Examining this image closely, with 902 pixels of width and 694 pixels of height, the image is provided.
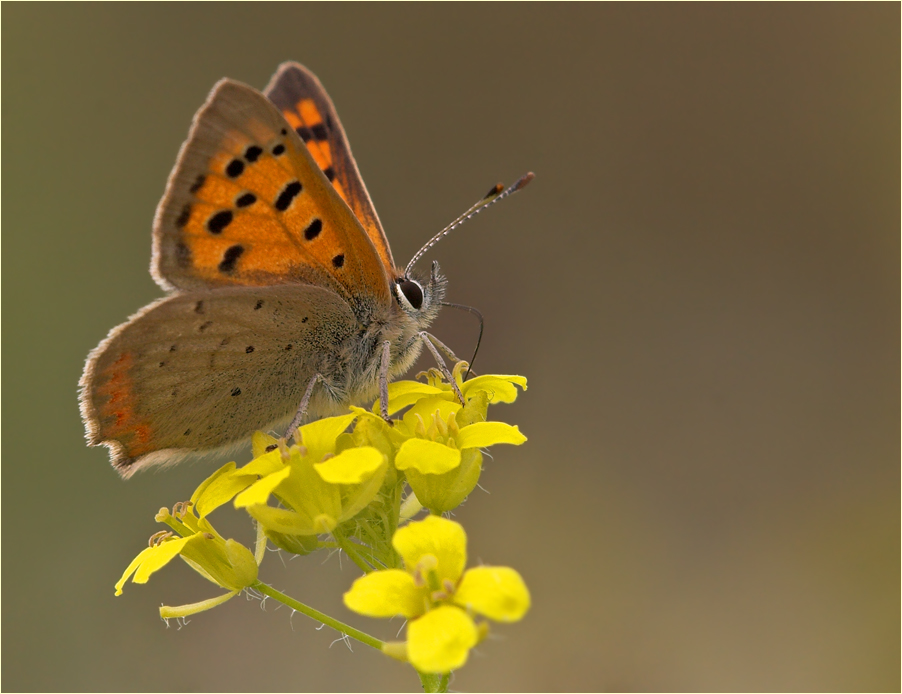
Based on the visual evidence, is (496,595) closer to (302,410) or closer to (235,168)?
(302,410)

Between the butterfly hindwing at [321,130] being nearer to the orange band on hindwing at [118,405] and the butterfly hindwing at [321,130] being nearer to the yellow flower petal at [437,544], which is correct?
the orange band on hindwing at [118,405]

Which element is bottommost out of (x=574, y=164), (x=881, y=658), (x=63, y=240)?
(x=881, y=658)

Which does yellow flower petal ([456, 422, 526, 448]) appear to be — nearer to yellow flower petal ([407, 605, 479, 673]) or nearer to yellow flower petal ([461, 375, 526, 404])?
yellow flower petal ([461, 375, 526, 404])

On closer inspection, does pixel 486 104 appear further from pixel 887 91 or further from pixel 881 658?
pixel 881 658

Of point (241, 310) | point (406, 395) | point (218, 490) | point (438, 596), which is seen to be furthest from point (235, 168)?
point (438, 596)

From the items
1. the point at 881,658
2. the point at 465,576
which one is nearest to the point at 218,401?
the point at 465,576

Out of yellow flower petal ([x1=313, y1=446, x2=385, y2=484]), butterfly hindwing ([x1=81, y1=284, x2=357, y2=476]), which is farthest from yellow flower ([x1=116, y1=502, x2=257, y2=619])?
yellow flower petal ([x1=313, y1=446, x2=385, y2=484])

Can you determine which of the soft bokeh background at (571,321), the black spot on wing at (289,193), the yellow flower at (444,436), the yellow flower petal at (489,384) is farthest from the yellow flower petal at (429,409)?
the soft bokeh background at (571,321)
